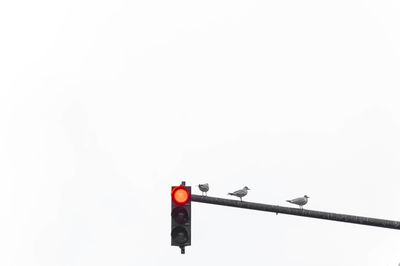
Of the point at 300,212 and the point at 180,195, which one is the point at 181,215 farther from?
the point at 300,212

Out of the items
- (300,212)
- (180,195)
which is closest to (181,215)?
(180,195)

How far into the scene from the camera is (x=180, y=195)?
9.88 meters

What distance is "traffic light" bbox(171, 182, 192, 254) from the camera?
385 inches

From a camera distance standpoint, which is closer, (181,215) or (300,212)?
(181,215)

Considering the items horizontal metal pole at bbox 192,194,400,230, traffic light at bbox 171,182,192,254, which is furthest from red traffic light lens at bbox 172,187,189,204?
horizontal metal pole at bbox 192,194,400,230

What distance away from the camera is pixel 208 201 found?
10.6 m

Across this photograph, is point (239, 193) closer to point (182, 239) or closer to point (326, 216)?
point (326, 216)

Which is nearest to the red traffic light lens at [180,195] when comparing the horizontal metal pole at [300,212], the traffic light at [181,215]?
the traffic light at [181,215]

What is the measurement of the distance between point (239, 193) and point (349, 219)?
5.01 meters

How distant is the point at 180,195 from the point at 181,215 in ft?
0.95

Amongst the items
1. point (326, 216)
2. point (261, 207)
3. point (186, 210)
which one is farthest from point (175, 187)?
point (326, 216)

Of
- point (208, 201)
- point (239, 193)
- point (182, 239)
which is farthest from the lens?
point (239, 193)

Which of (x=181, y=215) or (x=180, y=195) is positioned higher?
(x=180, y=195)

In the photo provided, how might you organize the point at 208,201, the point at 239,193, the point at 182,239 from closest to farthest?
the point at 182,239 < the point at 208,201 < the point at 239,193
